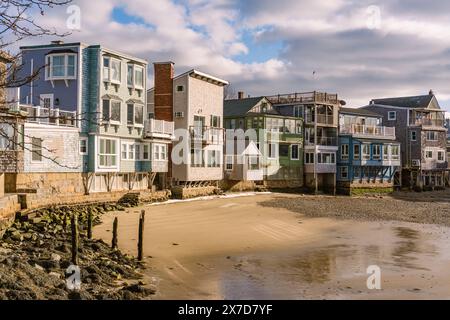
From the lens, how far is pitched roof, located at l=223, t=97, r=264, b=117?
5698 centimetres

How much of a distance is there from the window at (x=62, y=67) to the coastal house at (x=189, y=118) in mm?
11328

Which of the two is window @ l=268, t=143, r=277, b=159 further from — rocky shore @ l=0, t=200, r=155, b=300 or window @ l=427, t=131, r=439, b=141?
rocky shore @ l=0, t=200, r=155, b=300

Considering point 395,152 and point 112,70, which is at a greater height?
point 112,70

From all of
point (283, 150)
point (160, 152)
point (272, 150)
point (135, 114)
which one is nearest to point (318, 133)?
point (283, 150)

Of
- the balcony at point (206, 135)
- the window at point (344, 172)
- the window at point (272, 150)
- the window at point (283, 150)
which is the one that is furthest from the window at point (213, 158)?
the window at point (344, 172)

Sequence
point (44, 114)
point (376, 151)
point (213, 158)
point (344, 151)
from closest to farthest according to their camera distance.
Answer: point (44, 114)
point (213, 158)
point (344, 151)
point (376, 151)

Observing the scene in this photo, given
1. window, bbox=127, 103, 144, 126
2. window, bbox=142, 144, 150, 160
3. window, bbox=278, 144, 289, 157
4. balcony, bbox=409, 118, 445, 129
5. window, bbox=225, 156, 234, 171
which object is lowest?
window, bbox=225, 156, 234, 171

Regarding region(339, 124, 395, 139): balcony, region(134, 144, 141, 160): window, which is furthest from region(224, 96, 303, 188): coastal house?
region(134, 144, 141, 160): window

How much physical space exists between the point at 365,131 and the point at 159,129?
99.0ft

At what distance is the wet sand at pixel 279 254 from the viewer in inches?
682

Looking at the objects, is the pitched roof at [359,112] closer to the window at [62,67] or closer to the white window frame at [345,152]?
the white window frame at [345,152]

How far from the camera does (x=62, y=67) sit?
35625 millimetres

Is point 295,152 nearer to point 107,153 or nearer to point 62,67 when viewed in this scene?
point 107,153
